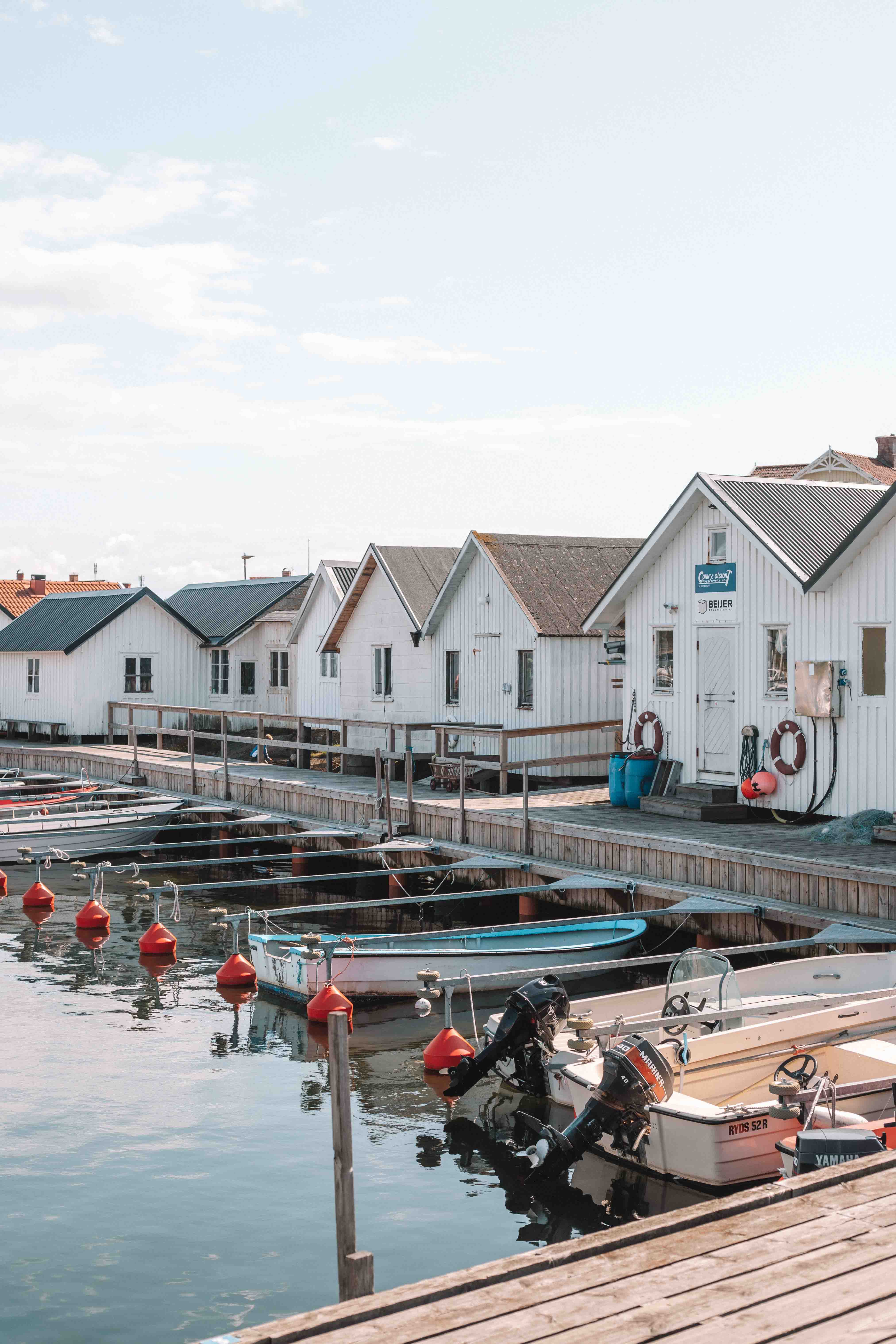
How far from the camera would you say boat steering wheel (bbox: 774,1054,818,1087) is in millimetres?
10328

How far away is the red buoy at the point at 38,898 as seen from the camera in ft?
74.5

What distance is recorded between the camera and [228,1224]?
9977 millimetres

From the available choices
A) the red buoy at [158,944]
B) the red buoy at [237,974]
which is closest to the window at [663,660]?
the red buoy at [237,974]

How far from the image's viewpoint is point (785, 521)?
841 inches

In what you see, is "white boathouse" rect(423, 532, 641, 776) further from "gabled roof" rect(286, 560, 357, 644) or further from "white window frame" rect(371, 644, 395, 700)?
"gabled roof" rect(286, 560, 357, 644)

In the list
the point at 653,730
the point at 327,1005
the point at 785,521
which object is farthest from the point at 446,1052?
the point at 785,521

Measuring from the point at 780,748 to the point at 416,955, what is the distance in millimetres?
7228

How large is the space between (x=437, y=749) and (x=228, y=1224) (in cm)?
1896

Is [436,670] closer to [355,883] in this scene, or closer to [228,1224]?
[355,883]

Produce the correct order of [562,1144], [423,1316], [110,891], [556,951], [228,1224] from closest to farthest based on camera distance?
[423,1316]
[228,1224]
[562,1144]
[556,951]
[110,891]

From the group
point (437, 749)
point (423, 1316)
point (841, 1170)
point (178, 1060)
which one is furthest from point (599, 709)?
point (423, 1316)

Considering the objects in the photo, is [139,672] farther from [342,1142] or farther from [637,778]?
[342,1142]

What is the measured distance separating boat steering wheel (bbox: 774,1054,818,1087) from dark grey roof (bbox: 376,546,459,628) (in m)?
19.4

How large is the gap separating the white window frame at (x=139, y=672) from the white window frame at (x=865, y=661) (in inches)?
981
